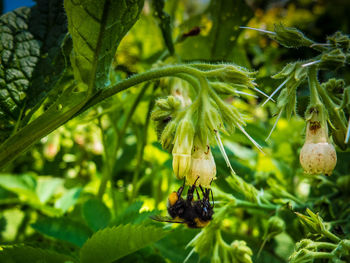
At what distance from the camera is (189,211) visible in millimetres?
750

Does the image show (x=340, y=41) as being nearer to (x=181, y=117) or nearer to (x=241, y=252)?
(x=181, y=117)

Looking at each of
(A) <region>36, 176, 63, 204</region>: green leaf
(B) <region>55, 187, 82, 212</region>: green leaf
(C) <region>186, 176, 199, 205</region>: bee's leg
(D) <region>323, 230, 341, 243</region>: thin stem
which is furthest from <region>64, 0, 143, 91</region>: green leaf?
(A) <region>36, 176, 63, 204</region>: green leaf

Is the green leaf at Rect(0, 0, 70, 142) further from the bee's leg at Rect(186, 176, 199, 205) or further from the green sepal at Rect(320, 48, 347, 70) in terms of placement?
the green sepal at Rect(320, 48, 347, 70)

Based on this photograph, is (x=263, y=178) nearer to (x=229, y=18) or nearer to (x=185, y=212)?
(x=185, y=212)

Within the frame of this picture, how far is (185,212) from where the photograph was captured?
76cm

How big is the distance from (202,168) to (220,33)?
2.10 feet

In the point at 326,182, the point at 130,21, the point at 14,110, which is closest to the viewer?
the point at 130,21

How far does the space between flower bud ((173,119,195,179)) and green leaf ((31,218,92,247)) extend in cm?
36

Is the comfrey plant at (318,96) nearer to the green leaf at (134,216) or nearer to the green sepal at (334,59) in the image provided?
the green sepal at (334,59)

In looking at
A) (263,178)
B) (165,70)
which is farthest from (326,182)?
(165,70)

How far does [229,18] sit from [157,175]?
1.82 feet

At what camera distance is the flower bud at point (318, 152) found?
0.60 m

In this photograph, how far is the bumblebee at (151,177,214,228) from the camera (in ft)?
2.38

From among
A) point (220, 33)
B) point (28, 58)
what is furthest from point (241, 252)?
point (220, 33)
